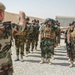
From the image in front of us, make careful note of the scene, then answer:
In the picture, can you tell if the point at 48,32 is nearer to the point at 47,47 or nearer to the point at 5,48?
the point at 47,47

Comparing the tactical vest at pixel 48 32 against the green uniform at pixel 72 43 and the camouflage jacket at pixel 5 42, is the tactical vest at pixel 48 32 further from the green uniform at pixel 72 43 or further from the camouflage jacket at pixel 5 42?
the camouflage jacket at pixel 5 42

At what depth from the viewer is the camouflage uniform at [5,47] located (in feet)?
13.5

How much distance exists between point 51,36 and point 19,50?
1.64 meters

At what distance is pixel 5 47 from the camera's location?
13.7 ft

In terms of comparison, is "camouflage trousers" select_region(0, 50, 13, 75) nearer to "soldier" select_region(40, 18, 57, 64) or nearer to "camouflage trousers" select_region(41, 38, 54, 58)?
"soldier" select_region(40, 18, 57, 64)

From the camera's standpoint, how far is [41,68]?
9.77m

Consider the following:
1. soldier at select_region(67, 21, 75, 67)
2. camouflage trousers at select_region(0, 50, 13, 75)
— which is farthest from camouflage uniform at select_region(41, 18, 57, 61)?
camouflage trousers at select_region(0, 50, 13, 75)

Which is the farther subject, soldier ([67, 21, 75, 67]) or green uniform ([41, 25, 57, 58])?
green uniform ([41, 25, 57, 58])

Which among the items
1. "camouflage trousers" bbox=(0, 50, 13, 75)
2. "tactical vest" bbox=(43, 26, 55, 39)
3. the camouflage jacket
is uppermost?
"tactical vest" bbox=(43, 26, 55, 39)

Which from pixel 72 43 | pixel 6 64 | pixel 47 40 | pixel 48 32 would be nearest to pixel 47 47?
pixel 47 40

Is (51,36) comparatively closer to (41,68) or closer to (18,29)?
(41,68)

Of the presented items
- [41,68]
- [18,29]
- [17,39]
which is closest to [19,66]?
[41,68]

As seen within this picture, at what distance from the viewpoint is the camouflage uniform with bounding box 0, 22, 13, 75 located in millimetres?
4102

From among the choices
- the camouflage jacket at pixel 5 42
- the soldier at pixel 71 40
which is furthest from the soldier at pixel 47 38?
the camouflage jacket at pixel 5 42
